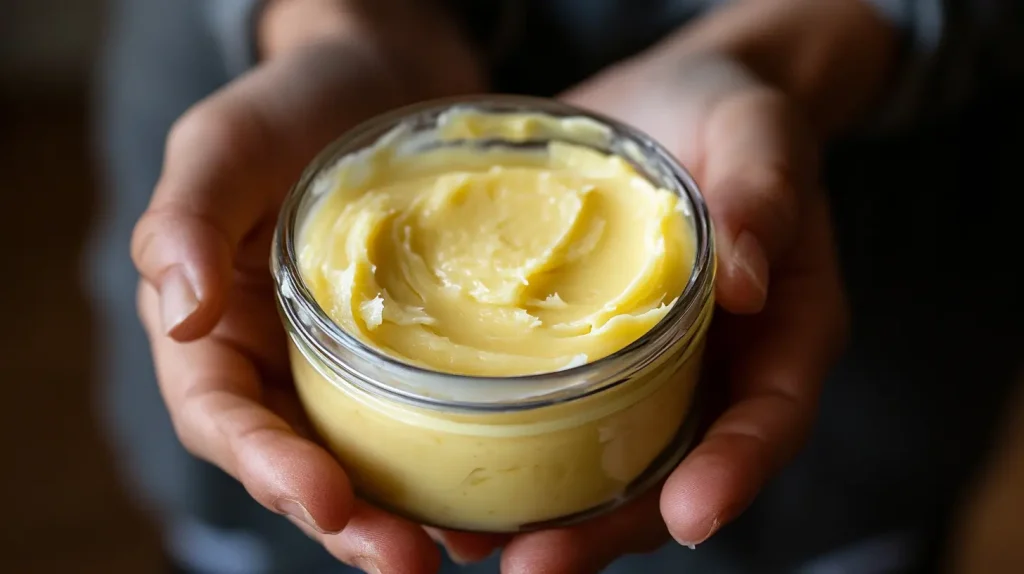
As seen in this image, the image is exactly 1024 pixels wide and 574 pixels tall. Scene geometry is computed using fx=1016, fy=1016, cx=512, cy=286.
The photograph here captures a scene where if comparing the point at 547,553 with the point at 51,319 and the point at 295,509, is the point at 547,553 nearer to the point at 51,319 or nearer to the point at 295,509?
the point at 295,509

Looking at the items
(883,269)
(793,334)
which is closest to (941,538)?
(883,269)

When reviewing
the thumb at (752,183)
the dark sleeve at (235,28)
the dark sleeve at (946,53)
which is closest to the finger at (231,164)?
the dark sleeve at (235,28)

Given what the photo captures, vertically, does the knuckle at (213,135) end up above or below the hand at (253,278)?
above

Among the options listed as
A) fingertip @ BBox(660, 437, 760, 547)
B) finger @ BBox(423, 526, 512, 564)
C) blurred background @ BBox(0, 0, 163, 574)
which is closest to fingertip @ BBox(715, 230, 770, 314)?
fingertip @ BBox(660, 437, 760, 547)

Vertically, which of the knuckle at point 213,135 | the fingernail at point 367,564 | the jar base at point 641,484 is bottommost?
the jar base at point 641,484

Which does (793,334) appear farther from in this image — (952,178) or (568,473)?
(952,178)

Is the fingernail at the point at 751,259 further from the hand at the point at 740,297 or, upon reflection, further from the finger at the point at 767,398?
the finger at the point at 767,398

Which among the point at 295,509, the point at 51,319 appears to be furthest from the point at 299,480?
the point at 51,319
